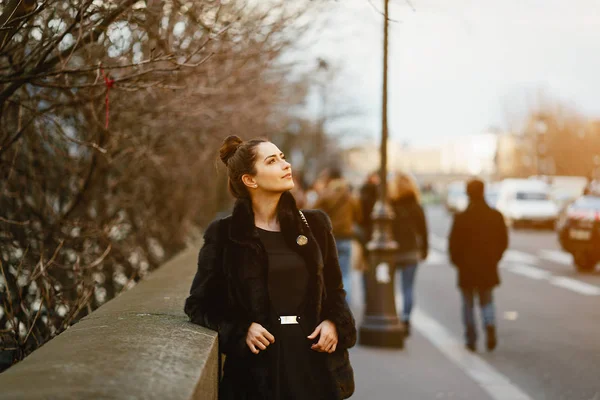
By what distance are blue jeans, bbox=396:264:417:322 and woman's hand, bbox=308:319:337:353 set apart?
713cm

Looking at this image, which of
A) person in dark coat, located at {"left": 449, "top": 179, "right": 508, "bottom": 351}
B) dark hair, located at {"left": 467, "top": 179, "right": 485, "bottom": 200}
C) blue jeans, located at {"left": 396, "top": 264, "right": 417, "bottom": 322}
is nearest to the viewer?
person in dark coat, located at {"left": 449, "top": 179, "right": 508, "bottom": 351}

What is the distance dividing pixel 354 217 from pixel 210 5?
24.1ft

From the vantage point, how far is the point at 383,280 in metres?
10.4

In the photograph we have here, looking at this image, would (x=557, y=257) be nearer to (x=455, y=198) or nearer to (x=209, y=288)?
(x=209, y=288)

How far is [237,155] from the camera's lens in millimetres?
4293

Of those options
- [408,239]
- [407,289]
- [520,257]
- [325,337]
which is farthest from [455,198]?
[325,337]

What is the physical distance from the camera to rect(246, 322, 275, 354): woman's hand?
154 inches

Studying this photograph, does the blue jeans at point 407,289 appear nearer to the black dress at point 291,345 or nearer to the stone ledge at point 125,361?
the stone ledge at point 125,361

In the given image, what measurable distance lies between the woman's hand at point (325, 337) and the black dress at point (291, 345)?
0.04m

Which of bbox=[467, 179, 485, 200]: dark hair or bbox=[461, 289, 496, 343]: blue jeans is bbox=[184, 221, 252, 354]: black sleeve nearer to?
bbox=[461, 289, 496, 343]: blue jeans

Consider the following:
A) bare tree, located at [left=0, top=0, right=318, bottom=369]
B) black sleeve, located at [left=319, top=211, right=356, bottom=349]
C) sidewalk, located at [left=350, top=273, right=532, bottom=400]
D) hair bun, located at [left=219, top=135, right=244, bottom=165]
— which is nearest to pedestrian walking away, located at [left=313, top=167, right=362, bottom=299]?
bare tree, located at [left=0, top=0, right=318, bottom=369]

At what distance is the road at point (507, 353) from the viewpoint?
7766 millimetres

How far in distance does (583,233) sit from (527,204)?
65.4 feet

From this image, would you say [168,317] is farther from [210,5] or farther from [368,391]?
[368,391]
